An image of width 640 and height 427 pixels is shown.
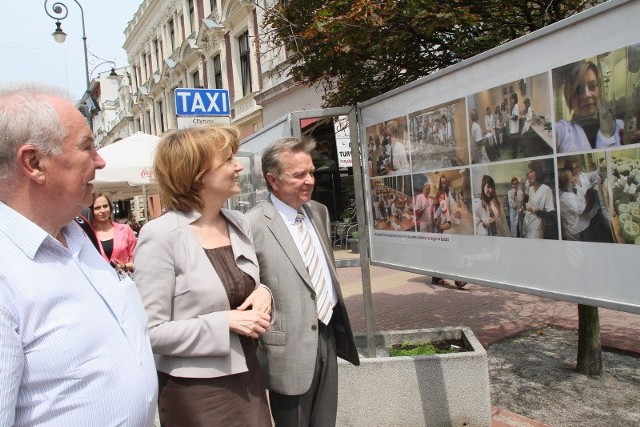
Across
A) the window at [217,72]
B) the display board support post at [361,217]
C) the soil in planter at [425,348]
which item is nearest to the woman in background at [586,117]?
the display board support post at [361,217]

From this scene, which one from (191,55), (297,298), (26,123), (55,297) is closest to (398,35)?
(297,298)

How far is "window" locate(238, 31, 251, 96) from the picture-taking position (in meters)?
18.4

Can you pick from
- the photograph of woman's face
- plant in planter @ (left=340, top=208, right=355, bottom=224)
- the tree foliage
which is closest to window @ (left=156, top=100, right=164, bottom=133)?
plant in planter @ (left=340, top=208, right=355, bottom=224)

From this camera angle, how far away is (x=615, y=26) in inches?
72.2

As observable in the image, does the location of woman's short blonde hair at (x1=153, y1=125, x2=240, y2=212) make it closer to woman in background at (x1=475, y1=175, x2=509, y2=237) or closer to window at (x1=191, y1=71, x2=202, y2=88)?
woman in background at (x1=475, y1=175, x2=509, y2=237)

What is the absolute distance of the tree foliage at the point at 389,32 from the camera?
Result: 3.52 m

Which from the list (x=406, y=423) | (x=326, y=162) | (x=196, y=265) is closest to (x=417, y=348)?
(x=406, y=423)

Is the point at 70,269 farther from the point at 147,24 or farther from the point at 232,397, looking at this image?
the point at 147,24

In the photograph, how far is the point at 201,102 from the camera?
575 cm

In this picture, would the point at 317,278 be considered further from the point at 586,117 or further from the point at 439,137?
the point at 586,117

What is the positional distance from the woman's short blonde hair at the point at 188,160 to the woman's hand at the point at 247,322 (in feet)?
1.52

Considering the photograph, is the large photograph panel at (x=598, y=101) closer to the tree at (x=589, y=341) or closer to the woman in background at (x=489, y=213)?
the woman in background at (x=489, y=213)

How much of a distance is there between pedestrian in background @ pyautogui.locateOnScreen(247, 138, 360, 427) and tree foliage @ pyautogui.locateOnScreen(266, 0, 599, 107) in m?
1.52

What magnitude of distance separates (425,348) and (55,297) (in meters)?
2.94
